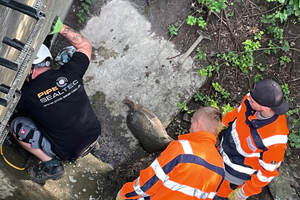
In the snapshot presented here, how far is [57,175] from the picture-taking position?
3217mm

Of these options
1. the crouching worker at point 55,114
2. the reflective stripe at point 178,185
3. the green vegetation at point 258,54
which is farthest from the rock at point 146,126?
the reflective stripe at point 178,185

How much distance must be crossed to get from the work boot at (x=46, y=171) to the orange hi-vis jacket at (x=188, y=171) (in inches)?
49.7

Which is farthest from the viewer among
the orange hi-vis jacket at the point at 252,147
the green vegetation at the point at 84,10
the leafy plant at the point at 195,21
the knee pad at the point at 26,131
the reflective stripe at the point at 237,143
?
the leafy plant at the point at 195,21

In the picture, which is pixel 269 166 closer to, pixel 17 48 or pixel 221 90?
pixel 221 90

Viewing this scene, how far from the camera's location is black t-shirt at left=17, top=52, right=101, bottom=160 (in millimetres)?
2635

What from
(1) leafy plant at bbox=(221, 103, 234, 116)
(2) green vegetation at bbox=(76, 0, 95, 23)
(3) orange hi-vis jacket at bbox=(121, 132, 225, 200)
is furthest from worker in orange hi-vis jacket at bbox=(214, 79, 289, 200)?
(2) green vegetation at bbox=(76, 0, 95, 23)

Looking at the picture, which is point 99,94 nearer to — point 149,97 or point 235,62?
point 149,97

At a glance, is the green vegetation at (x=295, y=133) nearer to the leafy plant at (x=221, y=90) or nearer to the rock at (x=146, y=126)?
the leafy plant at (x=221, y=90)

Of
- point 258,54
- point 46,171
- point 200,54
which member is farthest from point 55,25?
point 258,54

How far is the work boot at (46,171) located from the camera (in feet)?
10.4

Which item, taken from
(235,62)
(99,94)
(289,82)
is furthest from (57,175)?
(289,82)

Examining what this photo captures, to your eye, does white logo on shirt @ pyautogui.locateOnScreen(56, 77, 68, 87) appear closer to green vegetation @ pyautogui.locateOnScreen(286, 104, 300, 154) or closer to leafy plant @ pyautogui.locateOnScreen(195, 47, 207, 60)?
leafy plant @ pyautogui.locateOnScreen(195, 47, 207, 60)

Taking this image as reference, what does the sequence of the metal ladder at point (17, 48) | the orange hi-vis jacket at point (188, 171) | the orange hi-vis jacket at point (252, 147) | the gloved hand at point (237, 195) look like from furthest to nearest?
the gloved hand at point (237, 195) → the orange hi-vis jacket at point (252, 147) → the orange hi-vis jacket at point (188, 171) → the metal ladder at point (17, 48)

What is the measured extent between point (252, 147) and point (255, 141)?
0.10 meters
